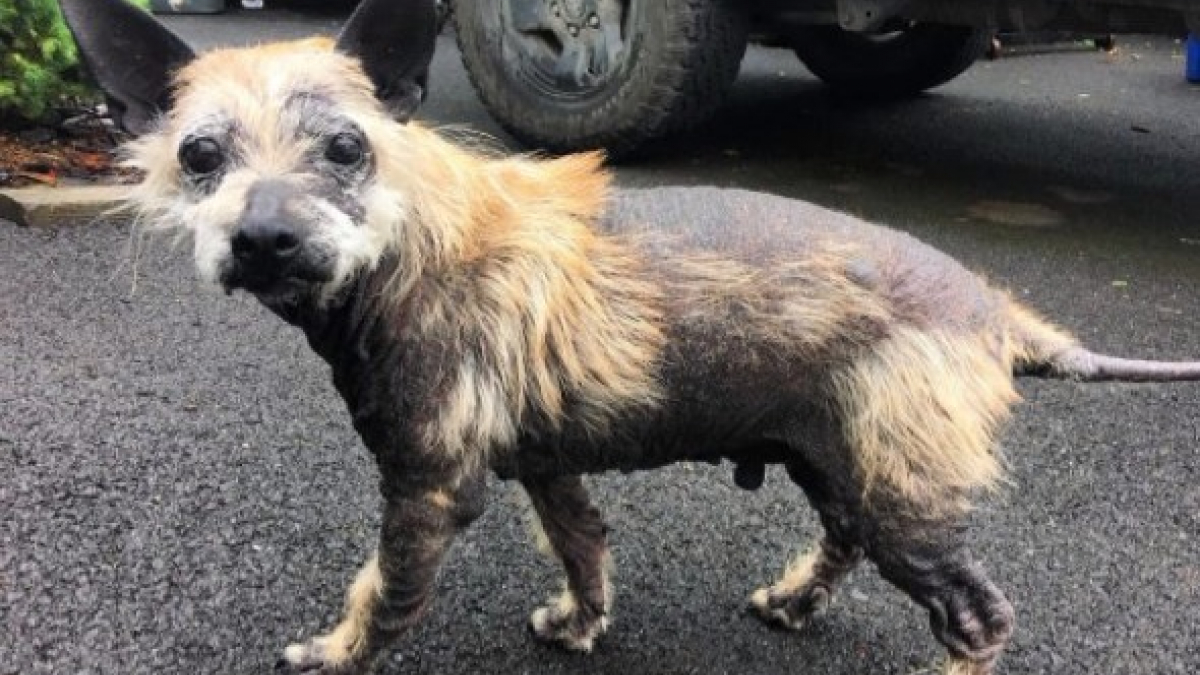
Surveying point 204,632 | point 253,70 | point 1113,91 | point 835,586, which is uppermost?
point 253,70

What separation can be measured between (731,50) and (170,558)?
419 cm

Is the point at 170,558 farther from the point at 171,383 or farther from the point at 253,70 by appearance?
the point at 253,70

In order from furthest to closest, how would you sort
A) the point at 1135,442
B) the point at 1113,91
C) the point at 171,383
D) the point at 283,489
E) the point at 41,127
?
the point at 1113,91 < the point at 41,127 < the point at 171,383 < the point at 1135,442 < the point at 283,489

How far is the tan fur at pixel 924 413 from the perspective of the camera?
85.9 inches

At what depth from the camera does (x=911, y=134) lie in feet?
24.6

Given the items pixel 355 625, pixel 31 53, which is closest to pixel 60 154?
pixel 31 53

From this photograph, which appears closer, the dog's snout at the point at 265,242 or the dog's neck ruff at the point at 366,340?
the dog's snout at the point at 265,242

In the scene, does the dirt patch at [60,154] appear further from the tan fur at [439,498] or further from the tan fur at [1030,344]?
the tan fur at [1030,344]

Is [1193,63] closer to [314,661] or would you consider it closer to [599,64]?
[599,64]

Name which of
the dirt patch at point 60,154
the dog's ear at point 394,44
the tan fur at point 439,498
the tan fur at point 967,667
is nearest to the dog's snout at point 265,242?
the dog's ear at point 394,44

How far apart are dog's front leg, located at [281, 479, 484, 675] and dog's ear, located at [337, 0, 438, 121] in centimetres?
76

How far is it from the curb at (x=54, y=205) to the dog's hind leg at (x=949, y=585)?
4112 millimetres

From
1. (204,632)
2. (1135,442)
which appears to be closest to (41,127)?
(204,632)

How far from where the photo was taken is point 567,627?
8.92 ft
